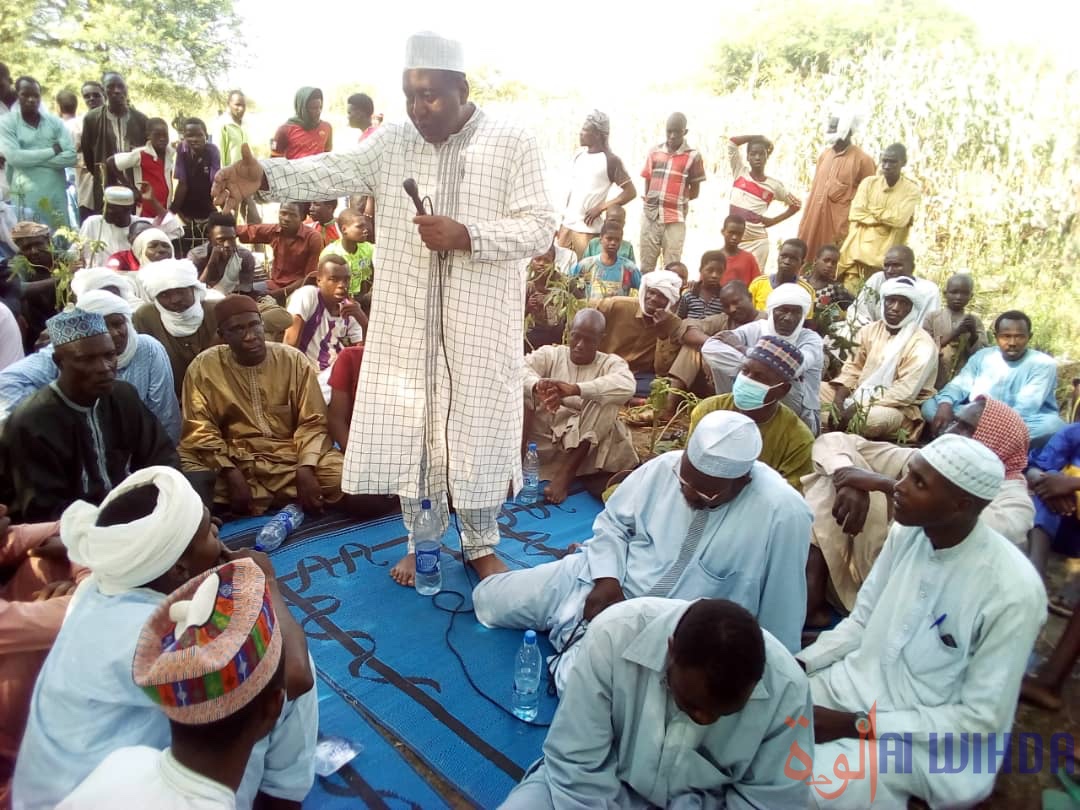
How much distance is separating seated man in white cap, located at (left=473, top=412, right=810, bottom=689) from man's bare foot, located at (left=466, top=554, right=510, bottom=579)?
701 millimetres

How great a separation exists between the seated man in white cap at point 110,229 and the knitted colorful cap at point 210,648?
6027 millimetres

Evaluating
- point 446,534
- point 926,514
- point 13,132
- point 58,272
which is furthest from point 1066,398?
point 13,132

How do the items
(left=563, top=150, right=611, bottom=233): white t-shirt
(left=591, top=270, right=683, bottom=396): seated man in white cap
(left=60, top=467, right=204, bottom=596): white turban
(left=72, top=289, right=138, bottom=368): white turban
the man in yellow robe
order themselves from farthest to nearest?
(left=563, top=150, right=611, bottom=233): white t-shirt, the man in yellow robe, (left=591, top=270, right=683, bottom=396): seated man in white cap, (left=72, top=289, right=138, bottom=368): white turban, (left=60, top=467, right=204, bottom=596): white turban

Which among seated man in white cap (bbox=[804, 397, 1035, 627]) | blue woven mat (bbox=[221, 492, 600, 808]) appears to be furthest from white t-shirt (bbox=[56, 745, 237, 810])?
seated man in white cap (bbox=[804, 397, 1035, 627])

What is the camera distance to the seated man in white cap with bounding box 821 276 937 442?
5281 millimetres

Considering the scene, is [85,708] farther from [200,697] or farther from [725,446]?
[725,446]

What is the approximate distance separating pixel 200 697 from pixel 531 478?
3793 mm

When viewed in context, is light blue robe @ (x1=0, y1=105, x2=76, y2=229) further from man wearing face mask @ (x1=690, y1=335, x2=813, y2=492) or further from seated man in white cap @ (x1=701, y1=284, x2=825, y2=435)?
man wearing face mask @ (x1=690, y1=335, x2=813, y2=492)

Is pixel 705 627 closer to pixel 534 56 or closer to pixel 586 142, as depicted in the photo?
pixel 586 142

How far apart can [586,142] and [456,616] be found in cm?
623

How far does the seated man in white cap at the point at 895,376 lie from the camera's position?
5.28m

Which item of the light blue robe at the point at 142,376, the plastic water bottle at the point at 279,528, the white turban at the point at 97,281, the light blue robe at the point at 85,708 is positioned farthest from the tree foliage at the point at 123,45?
the light blue robe at the point at 85,708

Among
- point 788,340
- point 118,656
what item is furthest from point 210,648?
point 788,340

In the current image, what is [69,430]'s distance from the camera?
3.26 meters
